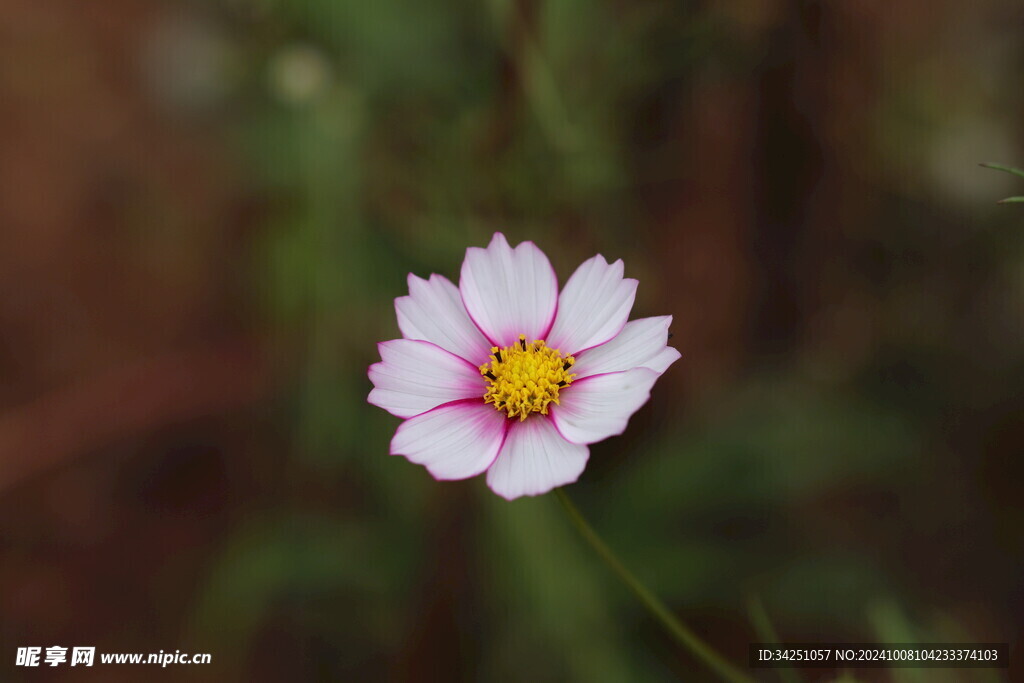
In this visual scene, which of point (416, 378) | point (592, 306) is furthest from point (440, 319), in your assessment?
point (592, 306)

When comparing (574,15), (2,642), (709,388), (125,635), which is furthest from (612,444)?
(2,642)

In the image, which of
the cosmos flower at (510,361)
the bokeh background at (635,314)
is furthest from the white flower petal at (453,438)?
the bokeh background at (635,314)

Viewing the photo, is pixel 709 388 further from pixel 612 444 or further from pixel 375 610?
pixel 375 610

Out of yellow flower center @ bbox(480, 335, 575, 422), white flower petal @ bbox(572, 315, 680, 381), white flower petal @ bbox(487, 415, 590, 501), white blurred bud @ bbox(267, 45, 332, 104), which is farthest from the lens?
white blurred bud @ bbox(267, 45, 332, 104)

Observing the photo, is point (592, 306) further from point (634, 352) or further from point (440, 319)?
point (440, 319)

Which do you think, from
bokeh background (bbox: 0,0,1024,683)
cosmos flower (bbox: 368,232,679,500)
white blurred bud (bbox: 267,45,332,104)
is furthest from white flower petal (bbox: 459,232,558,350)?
white blurred bud (bbox: 267,45,332,104)

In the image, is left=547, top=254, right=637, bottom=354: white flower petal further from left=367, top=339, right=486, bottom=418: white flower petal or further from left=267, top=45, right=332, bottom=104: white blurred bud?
left=267, top=45, right=332, bottom=104: white blurred bud
